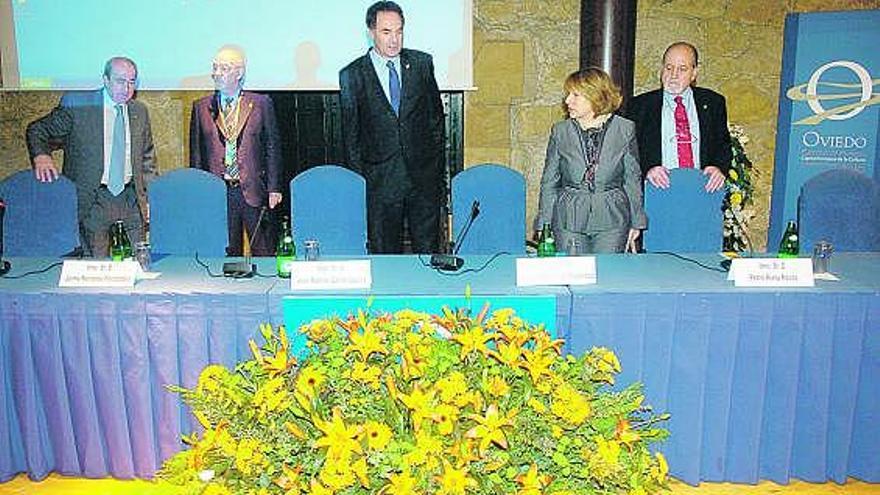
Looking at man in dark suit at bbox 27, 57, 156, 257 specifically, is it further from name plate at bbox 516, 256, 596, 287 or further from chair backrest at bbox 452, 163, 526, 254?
name plate at bbox 516, 256, 596, 287

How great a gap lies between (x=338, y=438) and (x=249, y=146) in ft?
12.3

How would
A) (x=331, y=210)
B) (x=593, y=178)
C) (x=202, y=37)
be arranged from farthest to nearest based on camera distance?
1. (x=202, y=37)
2. (x=331, y=210)
3. (x=593, y=178)

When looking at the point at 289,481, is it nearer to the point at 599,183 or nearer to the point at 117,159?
the point at 599,183

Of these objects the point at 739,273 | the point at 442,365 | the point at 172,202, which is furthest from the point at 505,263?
the point at 442,365

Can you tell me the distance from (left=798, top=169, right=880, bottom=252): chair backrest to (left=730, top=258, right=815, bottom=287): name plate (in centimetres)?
109

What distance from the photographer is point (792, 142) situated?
5375 millimetres

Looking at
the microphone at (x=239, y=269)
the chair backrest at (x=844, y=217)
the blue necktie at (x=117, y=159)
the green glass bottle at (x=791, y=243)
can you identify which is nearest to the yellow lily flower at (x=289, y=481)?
the microphone at (x=239, y=269)

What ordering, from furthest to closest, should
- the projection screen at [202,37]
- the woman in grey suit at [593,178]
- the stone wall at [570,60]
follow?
the stone wall at [570,60]
the projection screen at [202,37]
the woman in grey suit at [593,178]

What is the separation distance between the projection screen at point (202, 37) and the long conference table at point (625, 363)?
3038 mm

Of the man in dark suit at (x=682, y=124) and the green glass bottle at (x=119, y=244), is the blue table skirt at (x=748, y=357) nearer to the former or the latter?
the green glass bottle at (x=119, y=244)

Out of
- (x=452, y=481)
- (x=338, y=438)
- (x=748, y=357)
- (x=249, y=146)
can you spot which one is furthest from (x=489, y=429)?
(x=249, y=146)

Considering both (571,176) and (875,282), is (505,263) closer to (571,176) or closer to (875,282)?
(571,176)

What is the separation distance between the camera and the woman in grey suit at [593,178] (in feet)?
12.2

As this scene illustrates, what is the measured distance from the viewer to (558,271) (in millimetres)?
2838
